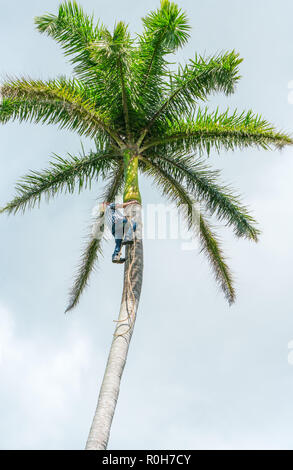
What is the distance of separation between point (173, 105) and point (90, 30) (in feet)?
7.73

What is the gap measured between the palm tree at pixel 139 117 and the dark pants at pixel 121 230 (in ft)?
0.73

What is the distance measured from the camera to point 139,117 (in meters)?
10.1

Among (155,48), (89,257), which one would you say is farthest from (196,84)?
(89,257)

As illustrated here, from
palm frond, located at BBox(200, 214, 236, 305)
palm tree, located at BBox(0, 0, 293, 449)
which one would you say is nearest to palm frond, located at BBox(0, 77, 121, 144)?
palm tree, located at BBox(0, 0, 293, 449)

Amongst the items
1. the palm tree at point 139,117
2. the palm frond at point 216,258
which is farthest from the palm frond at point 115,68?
the palm frond at point 216,258

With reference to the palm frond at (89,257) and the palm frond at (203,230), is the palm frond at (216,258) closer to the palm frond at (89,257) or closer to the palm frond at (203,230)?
the palm frond at (203,230)

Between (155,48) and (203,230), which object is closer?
(155,48)

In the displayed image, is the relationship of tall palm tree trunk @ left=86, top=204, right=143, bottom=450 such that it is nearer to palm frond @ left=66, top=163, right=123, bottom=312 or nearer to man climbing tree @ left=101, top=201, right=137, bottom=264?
man climbing tree @ left=101, top=201, right=137, bottom=264

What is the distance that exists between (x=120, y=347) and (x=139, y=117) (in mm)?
4946

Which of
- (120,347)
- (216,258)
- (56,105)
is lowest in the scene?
(120,347)

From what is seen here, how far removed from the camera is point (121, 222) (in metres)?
8.77

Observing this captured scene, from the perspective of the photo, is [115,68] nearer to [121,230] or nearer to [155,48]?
[155,48]
